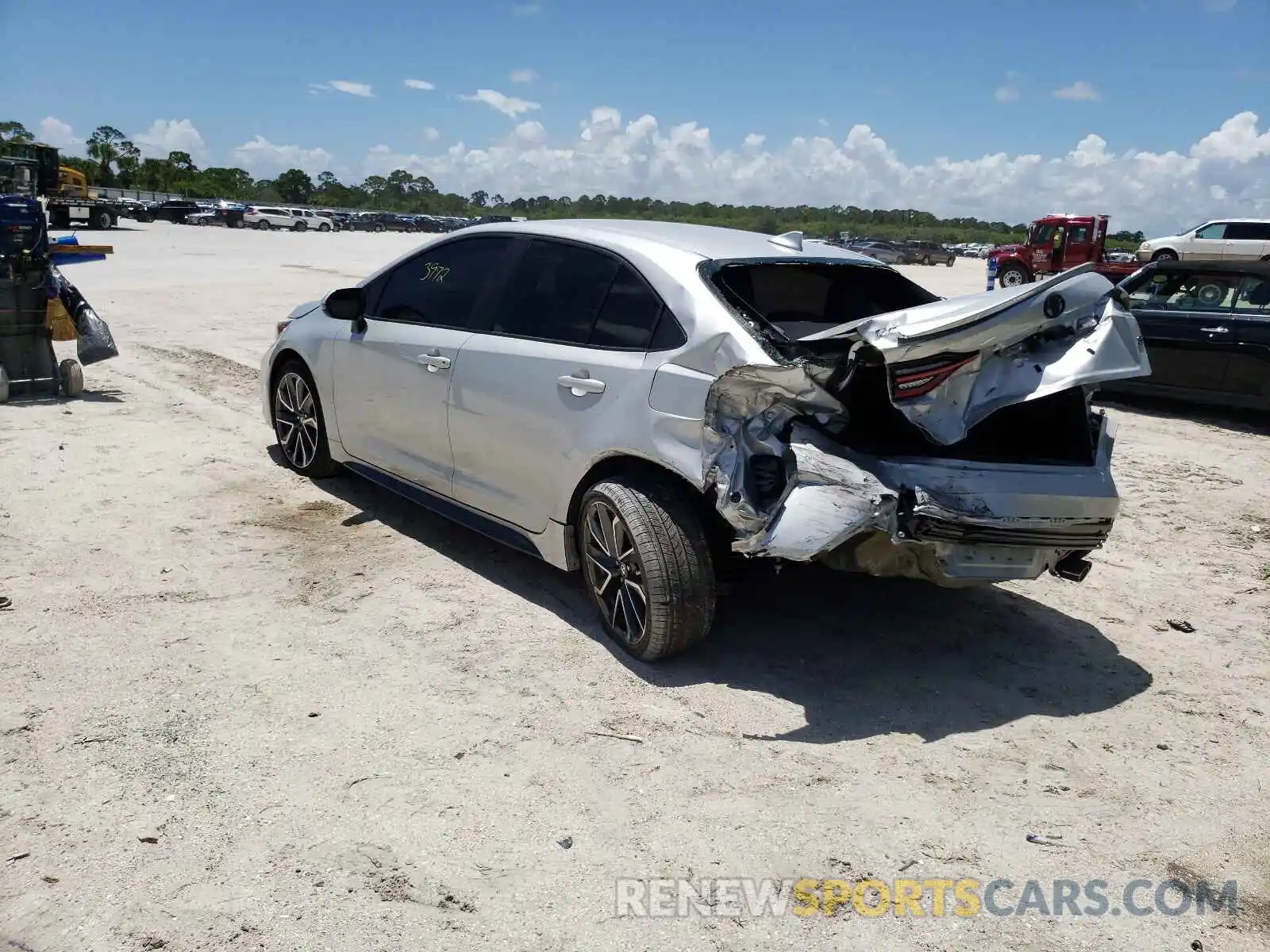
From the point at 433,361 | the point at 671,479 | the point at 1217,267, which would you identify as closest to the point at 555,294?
the point at 433,361

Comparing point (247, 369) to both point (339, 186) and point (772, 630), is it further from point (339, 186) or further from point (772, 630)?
point (339, 186)

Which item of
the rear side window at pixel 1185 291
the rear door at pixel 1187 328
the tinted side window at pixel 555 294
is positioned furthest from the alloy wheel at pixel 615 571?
the rear side window at pixel 1185 291

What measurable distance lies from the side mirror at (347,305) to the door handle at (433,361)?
0.70 metres

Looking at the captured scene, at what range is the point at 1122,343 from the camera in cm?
349

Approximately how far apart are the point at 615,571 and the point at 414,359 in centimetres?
171

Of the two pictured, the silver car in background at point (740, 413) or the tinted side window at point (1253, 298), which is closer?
the silver car in background at point (740, 413)

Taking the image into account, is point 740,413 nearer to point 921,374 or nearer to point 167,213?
point 921,374

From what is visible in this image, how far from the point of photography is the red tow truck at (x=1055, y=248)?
30.7 m

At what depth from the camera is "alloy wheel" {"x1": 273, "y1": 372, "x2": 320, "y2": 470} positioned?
20.0 ft

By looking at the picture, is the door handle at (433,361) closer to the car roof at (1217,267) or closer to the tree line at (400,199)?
the car roof at (1217,267)

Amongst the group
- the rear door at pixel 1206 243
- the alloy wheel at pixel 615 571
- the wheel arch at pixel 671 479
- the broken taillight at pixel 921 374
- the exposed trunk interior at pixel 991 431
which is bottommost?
the alloy wheel at pixel 615 571

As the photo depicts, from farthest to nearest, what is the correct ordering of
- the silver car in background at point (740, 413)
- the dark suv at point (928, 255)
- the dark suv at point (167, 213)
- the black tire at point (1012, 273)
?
the dark suv at point (928, 255), the dark suv at point (167, 213), the black tire at point (1012, 273), the silver car in background at point (740, 413)

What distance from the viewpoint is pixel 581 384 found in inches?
162

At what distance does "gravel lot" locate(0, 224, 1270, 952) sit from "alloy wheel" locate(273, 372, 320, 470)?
17.4 inches
